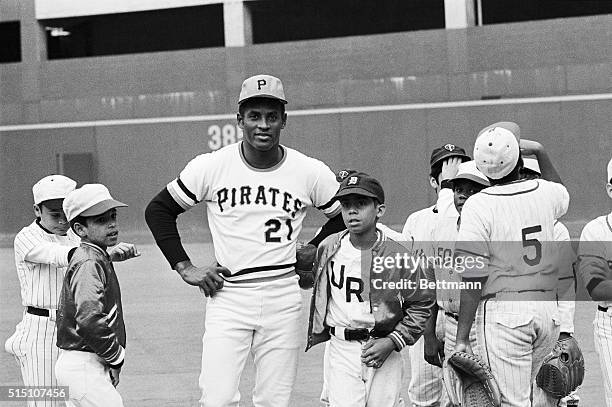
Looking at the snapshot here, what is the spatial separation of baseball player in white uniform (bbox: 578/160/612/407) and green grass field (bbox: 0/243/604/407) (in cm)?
202

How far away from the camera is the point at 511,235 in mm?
5258

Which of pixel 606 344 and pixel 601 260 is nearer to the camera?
pixel 601 260

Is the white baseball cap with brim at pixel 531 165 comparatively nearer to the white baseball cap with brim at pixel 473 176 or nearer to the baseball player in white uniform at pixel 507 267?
the white baseball cap with brim at pixel 473 176

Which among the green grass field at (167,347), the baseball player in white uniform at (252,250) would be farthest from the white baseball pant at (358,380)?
the green grass field at (167,347)

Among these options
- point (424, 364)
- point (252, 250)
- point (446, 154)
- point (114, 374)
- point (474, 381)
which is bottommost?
point (424, 364)

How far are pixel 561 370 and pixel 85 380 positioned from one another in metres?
2.62

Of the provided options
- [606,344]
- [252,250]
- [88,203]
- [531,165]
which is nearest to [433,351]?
[606,344]

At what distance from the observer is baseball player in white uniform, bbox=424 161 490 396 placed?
6234 mm

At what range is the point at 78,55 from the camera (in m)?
27.7

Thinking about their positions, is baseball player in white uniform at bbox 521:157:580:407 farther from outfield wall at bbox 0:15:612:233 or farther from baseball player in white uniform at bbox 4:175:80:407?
outfield wall at bbox 0:15:612:233

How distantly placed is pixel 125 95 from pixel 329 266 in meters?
19.2

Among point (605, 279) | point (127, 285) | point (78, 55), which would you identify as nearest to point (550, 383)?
point (605, 279)

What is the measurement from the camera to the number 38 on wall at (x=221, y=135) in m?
22.0

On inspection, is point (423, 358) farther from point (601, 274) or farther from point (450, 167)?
point (601, 274)
